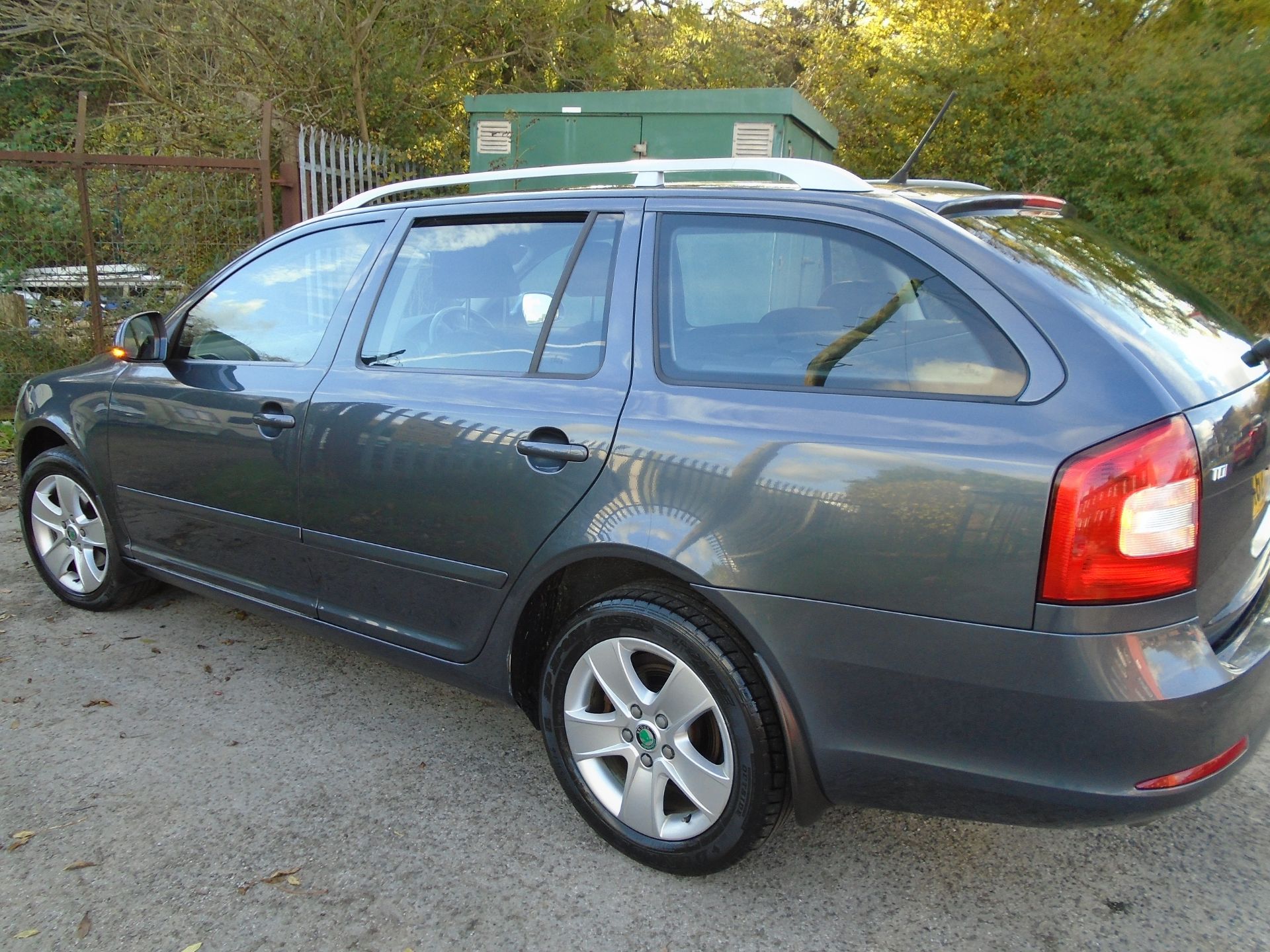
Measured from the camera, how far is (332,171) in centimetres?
773

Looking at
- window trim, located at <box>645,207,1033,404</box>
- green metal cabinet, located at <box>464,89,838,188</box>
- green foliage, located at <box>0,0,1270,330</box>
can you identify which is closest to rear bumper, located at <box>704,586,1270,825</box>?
window trim, located at <box>645,207,1033,404</box>

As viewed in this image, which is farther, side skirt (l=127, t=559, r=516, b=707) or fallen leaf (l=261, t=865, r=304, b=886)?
side skirt (l=127, t=559, r=516, b=707)

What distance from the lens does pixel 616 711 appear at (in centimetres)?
234

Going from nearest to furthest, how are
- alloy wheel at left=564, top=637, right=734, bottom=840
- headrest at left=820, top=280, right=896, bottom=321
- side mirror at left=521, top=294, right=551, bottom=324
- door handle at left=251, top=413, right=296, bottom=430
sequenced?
1. headrest at left=820, top=280, right=896, bottom=321
2. alloy wheel at left=564, top=637, right=734, bottom=840
3. side mirror at left=521, top=294, right=551, bottom=324
4. door handle at left=251, top=413, right=296, bottom=430

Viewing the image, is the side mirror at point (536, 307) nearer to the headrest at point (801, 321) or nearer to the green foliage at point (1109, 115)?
the headrest at point (801, 321)

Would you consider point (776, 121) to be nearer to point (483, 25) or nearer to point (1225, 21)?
point (483, 25)

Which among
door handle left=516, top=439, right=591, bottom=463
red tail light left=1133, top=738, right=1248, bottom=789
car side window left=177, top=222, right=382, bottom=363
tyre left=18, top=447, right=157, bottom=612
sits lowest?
tyre left=18, top=447, right=157, bottom=612

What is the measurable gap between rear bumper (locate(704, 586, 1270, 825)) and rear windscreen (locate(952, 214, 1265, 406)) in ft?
1.69

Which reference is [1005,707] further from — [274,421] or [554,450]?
[274,421]

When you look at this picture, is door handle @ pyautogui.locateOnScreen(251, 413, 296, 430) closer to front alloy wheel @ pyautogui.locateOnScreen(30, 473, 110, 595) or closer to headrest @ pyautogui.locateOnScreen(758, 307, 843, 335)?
front alloy wheel @ pyautogui.locateOnScreen(30, 473, 110, 595)

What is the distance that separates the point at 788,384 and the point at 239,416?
192cm

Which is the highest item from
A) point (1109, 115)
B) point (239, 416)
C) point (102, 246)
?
point (1109, 115)

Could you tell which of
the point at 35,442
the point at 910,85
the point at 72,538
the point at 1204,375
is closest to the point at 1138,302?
the point at 1204,375

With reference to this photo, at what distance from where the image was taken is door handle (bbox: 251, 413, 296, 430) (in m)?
2.95
